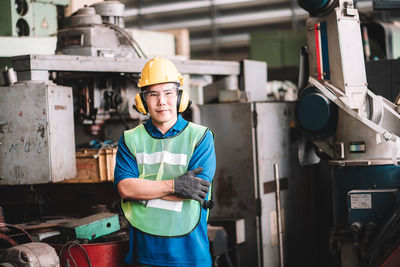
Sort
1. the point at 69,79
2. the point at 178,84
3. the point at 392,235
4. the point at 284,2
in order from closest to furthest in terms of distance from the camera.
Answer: the point at 178,84 → the point at 392,235 → the point at 69,79 → the point at 284,2

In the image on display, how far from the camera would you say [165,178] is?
2445mm

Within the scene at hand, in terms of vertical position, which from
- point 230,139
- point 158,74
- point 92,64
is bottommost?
point 230,139

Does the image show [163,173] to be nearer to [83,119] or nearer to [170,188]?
[170,188]

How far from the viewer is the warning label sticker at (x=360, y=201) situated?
296 cm

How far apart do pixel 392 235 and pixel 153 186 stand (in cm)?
128

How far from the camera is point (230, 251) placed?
3.80 metres

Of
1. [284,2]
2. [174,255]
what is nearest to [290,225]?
[174,255]

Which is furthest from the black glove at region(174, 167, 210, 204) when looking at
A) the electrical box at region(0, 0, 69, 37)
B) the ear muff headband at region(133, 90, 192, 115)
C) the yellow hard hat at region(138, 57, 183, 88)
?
the electrical box at region(0, 0, 69, 37)

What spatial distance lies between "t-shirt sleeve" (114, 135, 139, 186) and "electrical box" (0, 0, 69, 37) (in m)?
2.31

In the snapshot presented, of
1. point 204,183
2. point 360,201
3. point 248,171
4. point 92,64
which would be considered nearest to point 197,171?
point 204,183

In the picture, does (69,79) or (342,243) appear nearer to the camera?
(342,243)

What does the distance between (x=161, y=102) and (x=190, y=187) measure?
409 mm

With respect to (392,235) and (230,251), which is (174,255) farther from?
(230,251)

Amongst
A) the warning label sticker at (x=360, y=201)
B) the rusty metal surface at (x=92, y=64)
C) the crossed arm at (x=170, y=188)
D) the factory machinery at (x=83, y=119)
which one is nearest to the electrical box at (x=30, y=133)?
the factory machinery at (x=83, y=119)
